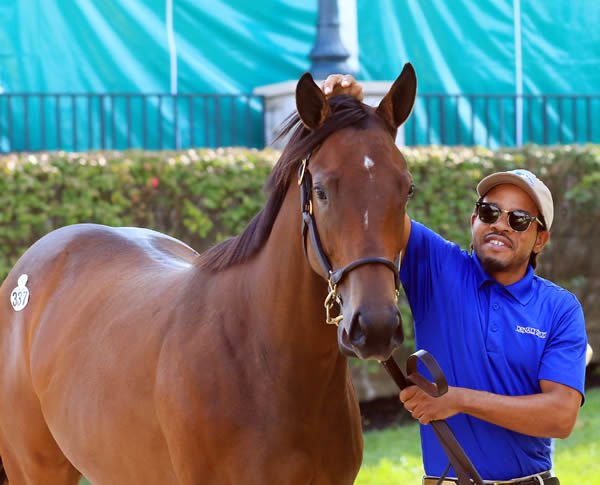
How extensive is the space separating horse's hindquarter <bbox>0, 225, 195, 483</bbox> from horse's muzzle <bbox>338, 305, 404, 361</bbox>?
94cm

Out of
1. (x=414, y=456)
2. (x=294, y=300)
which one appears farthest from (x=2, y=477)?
(x=414, y=456)

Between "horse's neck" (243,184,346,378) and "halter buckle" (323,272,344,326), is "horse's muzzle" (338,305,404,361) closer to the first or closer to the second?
"halter buckle" (323,272,344,326)

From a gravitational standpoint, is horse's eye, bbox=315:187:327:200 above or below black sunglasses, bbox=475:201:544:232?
above

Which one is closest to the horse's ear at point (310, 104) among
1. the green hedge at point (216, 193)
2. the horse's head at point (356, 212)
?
the horse's head at point (356, 212)

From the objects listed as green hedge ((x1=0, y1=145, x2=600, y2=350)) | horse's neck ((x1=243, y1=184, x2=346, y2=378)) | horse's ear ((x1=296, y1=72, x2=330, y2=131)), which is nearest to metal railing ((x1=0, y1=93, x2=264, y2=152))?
green hedge ((x1=0, y1=145, x2=600, y2=350))

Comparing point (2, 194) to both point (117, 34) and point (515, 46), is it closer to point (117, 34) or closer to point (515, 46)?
point (117, 34)

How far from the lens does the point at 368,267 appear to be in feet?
6.72

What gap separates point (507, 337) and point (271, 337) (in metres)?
0.72

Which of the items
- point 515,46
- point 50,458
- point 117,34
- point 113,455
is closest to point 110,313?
point 113,455

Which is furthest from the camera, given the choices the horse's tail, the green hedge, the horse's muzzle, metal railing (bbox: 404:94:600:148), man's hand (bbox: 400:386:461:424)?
metal railing (bbox: 404:94:600:148)

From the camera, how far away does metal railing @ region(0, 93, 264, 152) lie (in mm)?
7125

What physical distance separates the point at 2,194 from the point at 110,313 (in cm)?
253

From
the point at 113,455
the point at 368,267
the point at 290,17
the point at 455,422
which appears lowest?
the point at 113,455

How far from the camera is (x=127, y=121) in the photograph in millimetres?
7320
